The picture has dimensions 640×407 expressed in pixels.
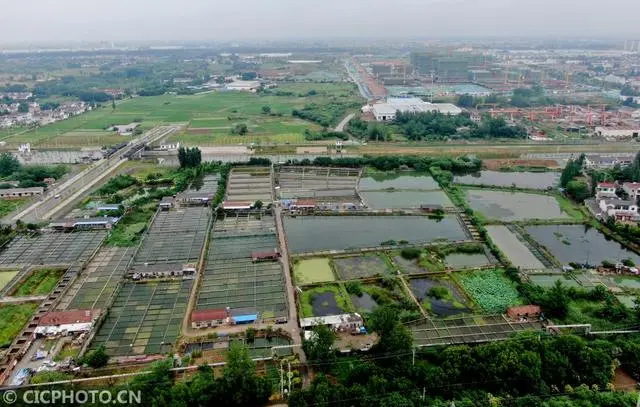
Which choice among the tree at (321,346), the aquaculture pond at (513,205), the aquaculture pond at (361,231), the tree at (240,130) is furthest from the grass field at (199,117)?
the tree at (321,346)

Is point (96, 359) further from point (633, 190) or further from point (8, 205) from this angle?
point (633, 190)

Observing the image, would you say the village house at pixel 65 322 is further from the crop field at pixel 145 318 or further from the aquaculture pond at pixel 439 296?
the aquaculture pond at pixel 439 296

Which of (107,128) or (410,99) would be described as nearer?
(107,128)

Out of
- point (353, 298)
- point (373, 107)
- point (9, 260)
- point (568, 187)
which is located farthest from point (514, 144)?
point (9, 260)

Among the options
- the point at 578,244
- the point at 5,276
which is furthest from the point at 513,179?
the point at 5,276

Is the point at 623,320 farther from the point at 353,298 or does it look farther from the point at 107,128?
the point at 107,128

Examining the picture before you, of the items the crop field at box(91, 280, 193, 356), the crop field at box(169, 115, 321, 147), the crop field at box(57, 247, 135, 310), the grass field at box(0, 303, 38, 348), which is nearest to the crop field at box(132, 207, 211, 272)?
the crop field at box(57, 247, 135, 310)
